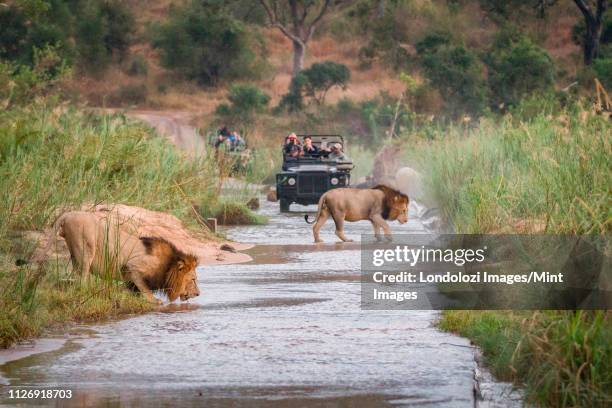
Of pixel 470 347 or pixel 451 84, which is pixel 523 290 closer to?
pixel 470 347

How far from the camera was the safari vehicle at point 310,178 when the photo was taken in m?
27.0

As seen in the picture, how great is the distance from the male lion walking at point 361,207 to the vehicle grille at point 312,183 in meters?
5.86

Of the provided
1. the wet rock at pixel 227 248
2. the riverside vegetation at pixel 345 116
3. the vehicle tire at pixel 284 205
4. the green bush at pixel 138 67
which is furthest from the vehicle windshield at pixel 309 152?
the green bush at pixel 138 67

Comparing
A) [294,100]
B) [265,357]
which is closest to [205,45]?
[294,100]

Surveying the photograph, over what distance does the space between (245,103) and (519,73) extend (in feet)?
47.1

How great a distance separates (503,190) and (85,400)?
6972 millimetres

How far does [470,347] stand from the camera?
10.8 m

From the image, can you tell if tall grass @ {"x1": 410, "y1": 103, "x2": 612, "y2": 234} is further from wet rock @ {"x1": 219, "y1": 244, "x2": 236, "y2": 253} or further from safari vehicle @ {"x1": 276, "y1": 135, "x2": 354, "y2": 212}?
wet rock @ {"x1": 219, "y1": 244, "x2": 236, "y2": 253}

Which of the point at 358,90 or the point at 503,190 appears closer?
the point at 503,190

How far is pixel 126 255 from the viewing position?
1330 centimetres

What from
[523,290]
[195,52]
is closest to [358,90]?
[195,52]

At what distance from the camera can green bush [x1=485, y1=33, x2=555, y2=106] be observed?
4734cm

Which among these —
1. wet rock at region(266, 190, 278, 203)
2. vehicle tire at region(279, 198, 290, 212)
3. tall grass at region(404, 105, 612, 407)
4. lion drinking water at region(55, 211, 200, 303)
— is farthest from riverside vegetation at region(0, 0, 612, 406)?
vehicle tire at region(279, 198, 290, 212)

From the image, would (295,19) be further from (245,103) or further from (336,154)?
(336,154)
